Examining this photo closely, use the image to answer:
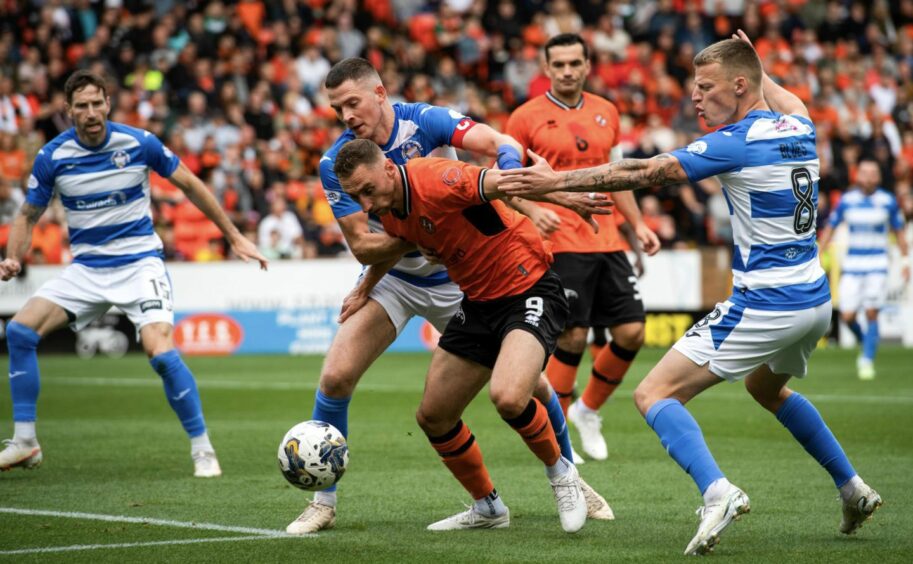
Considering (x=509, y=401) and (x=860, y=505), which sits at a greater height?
(x=509, y=401)

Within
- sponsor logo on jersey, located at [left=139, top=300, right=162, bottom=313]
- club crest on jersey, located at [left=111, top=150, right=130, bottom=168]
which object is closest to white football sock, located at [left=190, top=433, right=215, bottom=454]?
sponsor logo on jersey, located at [left=139, top=300, right=162, bottom=313]

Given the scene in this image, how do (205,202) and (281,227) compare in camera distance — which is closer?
(205,202)

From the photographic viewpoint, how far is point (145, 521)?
6.97 m

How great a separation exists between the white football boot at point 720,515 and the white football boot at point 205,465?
161 inches

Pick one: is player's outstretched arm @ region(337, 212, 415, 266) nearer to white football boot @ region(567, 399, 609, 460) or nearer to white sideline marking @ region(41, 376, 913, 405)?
white football boot @ region(567, 399, 609, 460)

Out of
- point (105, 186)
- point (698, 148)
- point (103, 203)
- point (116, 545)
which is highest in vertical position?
point (698, 148)

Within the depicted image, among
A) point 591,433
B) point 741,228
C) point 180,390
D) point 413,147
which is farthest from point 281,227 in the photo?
point 741,228

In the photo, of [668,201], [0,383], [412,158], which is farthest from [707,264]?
[412,158]

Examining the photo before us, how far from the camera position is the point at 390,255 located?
6750 millimetres

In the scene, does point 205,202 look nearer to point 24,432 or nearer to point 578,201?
point 24,432

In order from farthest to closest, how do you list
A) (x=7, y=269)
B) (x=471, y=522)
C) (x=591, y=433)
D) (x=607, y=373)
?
1. (x=607, y=373)
2. (x=591, y=433)
3. (x=7, y=269)
4. (x=471, y=522)

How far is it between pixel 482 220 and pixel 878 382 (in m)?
9.78

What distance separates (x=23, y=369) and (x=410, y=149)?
3767 mm

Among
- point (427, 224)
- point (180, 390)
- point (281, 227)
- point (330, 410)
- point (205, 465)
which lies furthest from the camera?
point (281, 227)
